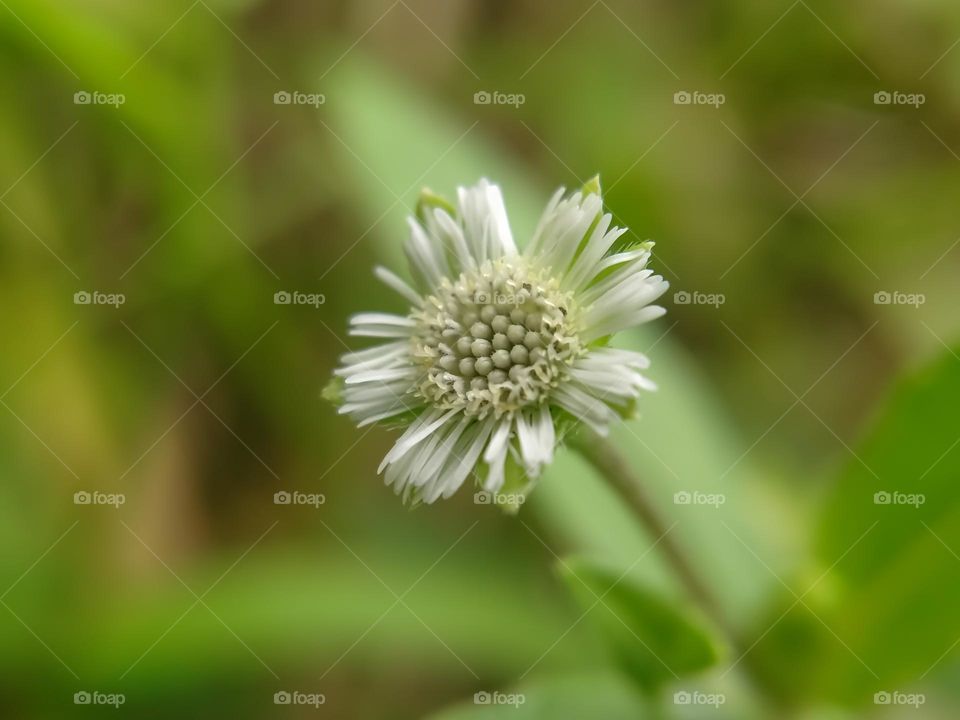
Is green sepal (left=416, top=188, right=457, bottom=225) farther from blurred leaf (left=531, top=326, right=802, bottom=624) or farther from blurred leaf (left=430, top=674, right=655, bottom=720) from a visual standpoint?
blurred leaf (left=430, top=674, right=655, bottom=720)

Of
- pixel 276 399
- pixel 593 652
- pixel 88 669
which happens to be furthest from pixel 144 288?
pixel 593 652

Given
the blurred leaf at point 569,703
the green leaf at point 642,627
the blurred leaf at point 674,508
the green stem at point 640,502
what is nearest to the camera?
the green stem at point 640,502

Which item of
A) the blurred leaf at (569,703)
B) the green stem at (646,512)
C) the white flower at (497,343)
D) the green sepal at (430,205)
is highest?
the green sepal at (430,205)

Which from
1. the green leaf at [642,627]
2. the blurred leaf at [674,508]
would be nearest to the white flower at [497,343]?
the green leaf at [642,627]

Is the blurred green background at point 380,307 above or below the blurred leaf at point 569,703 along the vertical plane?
above

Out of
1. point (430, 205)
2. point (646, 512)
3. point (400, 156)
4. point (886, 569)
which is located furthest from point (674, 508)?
point (400, 156)

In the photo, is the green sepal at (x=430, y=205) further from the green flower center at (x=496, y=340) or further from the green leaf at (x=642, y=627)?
the green leaf at (x=642, y=627)

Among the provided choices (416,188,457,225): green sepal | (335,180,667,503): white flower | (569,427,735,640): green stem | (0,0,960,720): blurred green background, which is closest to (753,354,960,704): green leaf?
(0,0,960,720): blurred green background
